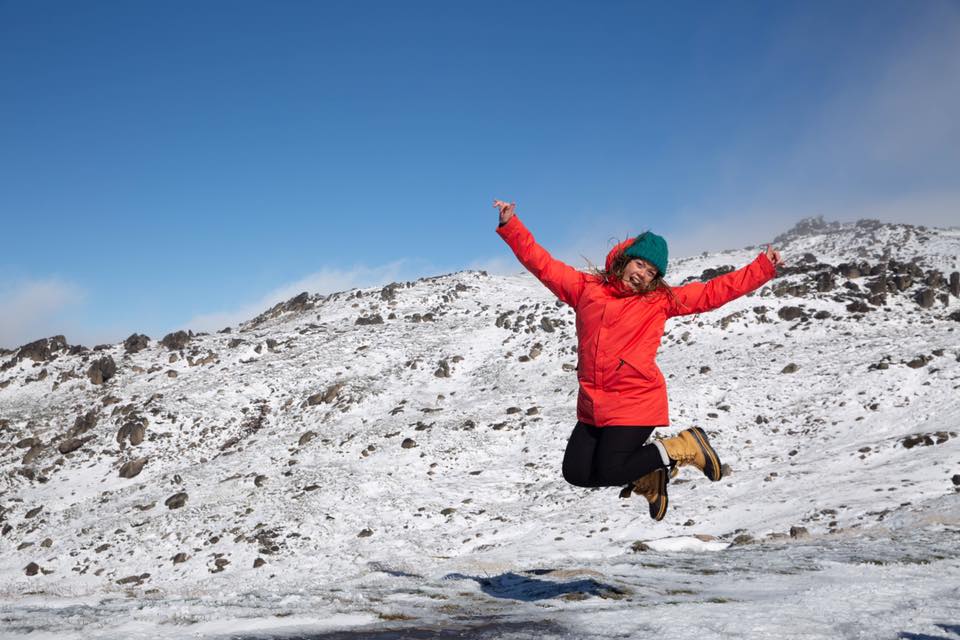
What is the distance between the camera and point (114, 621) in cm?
619

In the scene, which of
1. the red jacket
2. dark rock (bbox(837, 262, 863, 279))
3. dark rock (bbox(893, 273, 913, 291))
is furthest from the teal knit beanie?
dark rock (bbox(837, 262, 863, 279))

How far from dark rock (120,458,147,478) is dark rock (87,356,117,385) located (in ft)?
28.2

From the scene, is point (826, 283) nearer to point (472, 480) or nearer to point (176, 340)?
point (472, 480)

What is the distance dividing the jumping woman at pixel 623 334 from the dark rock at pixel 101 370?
30936mm

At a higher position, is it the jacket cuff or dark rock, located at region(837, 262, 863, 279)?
dark rock, located at region(837, 262, 863, 279)

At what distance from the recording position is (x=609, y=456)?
6.12 meters

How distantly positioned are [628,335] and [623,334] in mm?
49

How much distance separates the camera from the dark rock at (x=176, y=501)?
806 inches

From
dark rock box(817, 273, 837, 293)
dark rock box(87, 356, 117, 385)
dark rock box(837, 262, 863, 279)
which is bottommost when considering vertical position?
dark rock box(87, 356, 117, 385)

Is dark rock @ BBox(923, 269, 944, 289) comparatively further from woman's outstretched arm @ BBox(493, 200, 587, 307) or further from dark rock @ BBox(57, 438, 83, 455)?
dark rock @ BBox(57, 438, 83, 455)

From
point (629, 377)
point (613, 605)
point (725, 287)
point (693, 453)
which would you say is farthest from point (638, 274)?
point (613, 605)

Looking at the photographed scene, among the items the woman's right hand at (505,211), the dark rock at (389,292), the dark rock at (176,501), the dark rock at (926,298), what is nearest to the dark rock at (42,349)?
the dark rock at (389,292)

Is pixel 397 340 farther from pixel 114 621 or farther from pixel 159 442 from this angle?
pixel 114 621

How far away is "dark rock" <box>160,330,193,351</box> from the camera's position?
1366 inches
